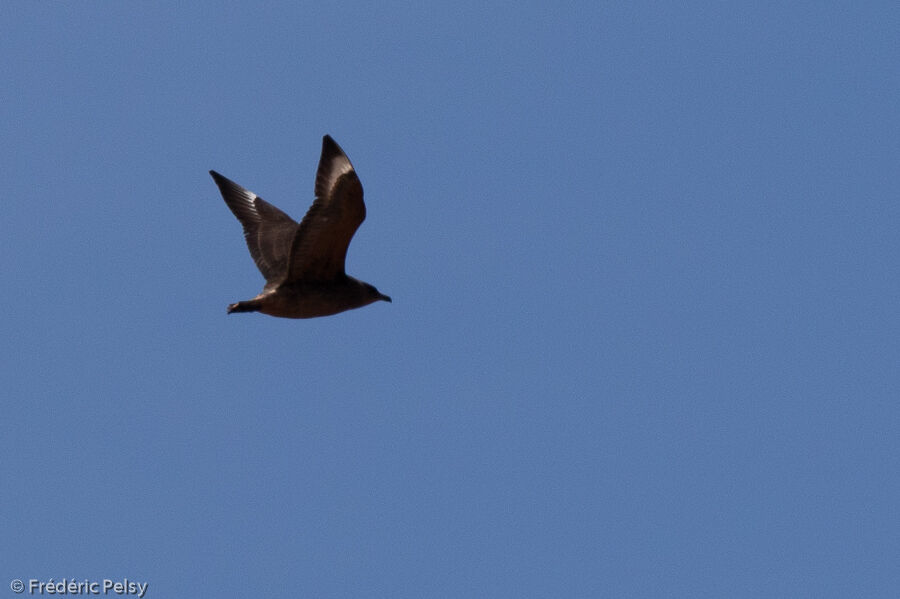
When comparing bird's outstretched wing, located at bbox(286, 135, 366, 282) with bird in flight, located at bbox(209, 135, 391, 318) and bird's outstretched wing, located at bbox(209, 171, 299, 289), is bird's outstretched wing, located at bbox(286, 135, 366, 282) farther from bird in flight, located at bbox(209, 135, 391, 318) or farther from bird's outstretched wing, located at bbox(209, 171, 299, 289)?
bird's outstretched wing, located at bbox(209, 171, 299, 289)

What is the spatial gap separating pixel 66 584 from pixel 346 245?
16.6 ft

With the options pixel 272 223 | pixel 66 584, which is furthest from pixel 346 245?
pixel 66 584

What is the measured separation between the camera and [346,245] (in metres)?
14.1

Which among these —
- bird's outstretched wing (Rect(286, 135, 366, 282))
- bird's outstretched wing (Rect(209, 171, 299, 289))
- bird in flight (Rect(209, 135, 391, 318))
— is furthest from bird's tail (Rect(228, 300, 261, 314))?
bird's outstretched wing (Rect(209, 171, 299, 289))

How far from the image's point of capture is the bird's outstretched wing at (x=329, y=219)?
1344 cm

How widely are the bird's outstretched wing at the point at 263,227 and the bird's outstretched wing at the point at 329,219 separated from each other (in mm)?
1028

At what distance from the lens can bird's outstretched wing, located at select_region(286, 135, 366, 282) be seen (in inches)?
529

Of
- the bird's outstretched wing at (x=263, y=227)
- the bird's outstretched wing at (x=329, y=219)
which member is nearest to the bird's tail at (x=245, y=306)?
the bird's outstretched wing at (x=329, y=219)

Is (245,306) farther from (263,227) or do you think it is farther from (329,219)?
(263,227)

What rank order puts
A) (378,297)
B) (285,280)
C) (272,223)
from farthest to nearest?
(272,223) < (378,297) < (285,280)

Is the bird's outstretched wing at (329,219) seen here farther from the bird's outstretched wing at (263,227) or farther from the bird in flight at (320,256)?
the bird's outstretched wing at (263,227)

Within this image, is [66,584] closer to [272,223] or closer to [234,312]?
[234,312]

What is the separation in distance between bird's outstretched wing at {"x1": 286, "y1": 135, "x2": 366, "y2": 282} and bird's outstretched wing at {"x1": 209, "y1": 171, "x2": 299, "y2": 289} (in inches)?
40.5

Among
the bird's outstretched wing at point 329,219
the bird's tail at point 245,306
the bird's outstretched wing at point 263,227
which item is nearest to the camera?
the bird's outstretched wing at point 329,219
